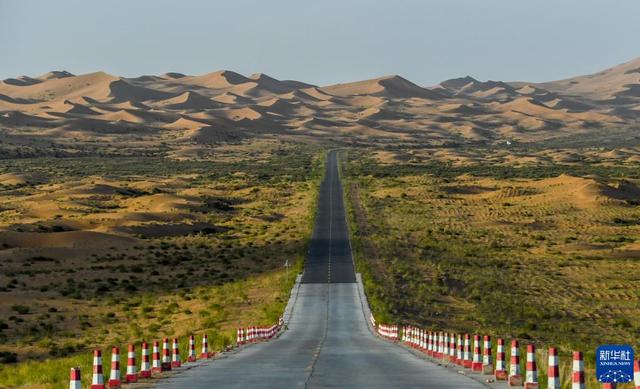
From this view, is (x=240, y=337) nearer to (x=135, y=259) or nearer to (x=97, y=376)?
(x=97, y=376)

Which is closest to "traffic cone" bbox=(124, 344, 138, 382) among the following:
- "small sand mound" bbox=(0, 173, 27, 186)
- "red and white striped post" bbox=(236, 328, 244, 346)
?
"red and white striped post" bbox=(236, 328, 244, 346)

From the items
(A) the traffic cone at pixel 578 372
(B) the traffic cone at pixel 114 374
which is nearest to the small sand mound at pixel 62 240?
(B) the traffic cone at pixel 114 374

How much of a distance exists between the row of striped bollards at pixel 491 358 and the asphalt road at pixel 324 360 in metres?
0.68

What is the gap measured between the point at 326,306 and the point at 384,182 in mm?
88061

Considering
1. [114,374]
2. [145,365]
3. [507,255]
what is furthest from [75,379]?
[507,255]

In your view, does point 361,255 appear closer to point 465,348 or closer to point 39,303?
point 39,303

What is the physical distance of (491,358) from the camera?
973 inches

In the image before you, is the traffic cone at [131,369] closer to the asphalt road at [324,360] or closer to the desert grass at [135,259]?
the asphalt road at [324,360]

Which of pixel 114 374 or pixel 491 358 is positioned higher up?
pixel 114 374

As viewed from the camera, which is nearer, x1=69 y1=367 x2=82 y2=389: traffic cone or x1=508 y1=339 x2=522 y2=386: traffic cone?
x1=69 y1=367 x2=82 y2=389: traffic cone

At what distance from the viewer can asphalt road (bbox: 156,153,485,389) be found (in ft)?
67.7

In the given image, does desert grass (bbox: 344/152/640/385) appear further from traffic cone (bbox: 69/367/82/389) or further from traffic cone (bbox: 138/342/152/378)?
traffic cone (bbox: 69/367/82/389)

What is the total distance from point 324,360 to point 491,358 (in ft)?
13.8

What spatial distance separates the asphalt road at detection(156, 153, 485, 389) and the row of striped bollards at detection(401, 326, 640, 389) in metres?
0.68
